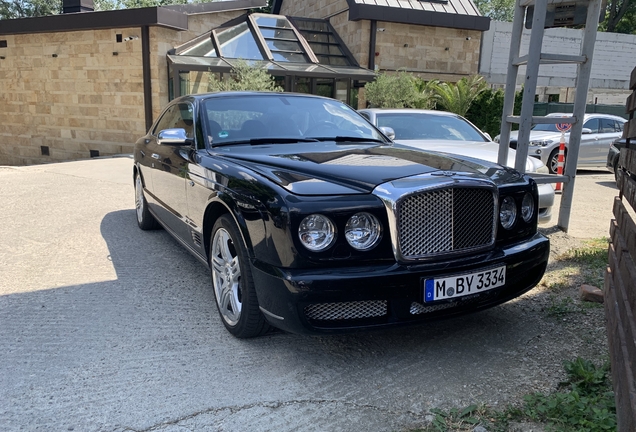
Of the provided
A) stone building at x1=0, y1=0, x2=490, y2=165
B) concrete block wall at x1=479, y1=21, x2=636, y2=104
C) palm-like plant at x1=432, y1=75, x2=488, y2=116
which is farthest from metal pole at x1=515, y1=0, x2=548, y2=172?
concrete block wall at x1=479, y1=21, x2=636, y2=104

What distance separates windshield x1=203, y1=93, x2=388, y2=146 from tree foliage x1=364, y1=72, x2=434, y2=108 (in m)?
12.5

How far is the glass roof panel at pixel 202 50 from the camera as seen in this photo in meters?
17.0

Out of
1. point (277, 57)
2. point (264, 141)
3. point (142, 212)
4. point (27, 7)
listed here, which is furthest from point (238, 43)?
point (27, 7)

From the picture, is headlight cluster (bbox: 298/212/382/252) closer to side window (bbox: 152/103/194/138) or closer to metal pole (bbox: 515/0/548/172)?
side window (bbox: 152/103/194/138)

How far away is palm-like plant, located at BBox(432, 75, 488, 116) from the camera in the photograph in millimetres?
18344

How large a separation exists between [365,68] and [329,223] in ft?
60.1

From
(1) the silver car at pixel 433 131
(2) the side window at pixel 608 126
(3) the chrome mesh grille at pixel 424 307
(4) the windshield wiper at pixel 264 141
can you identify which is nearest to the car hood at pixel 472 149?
(1) the silver car at pixel 433 131

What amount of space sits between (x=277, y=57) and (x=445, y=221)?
54.3ft

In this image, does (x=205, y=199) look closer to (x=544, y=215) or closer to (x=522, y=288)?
(x=522, y=288)

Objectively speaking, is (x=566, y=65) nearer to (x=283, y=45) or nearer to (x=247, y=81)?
(x=283, y=45)

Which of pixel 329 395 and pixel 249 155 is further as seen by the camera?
pixel 249 155

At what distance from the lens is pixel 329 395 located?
274cm

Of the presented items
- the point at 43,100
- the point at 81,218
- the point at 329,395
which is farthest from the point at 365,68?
the point at 329,395

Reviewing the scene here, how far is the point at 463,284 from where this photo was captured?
291cm
